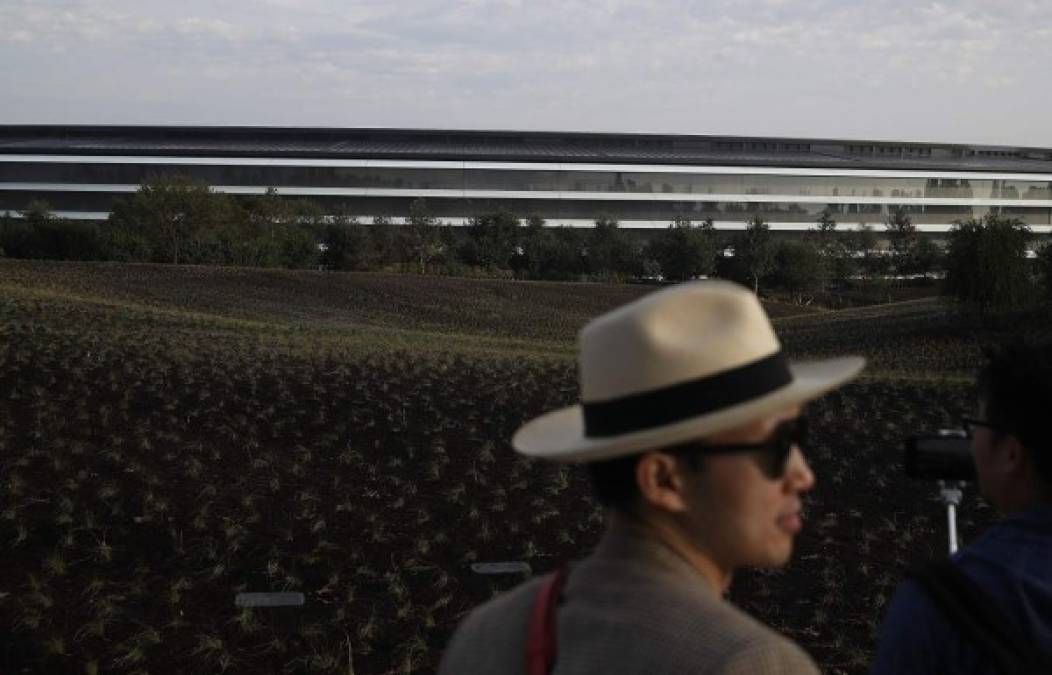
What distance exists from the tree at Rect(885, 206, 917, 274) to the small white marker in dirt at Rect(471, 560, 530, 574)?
50.3 m

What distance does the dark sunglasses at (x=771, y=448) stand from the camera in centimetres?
174

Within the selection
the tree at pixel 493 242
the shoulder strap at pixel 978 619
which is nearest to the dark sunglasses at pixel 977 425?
the shoulder strap at pixel 978 619

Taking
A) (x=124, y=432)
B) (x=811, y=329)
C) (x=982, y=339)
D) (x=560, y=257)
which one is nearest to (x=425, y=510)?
(x=124, y=432)

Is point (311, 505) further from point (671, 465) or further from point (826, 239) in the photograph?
point (826, 239)

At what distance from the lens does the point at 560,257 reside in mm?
52125

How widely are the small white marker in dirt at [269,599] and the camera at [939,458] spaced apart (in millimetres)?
4133

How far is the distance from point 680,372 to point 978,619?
33.2 inches

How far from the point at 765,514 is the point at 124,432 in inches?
338

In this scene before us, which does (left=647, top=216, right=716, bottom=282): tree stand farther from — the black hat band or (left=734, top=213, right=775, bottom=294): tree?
the black hat band

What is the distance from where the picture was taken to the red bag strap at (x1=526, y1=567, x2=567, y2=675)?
64.6 inches

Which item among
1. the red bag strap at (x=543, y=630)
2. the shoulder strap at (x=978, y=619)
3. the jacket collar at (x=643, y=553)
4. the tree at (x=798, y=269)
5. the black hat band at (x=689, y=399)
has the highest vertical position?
the black hat band at (x=689, y=399)

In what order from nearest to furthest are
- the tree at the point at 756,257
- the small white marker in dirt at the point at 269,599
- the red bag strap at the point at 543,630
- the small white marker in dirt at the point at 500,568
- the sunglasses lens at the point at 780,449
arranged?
the red bag strap at the point at 543,630, the sunglasses lens at the point at 780,449, the small white marker in dirt at the point at 269,599, the small white marker in dirt at the point at 500,568, the tree at the point at 756,257

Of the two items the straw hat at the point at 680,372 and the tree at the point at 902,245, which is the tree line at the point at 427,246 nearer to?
the tree at the point at 902,245

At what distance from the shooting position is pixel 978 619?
215 cm
